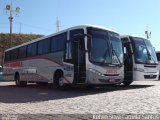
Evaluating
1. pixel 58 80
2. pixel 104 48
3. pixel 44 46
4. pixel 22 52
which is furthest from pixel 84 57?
pixel 22 52

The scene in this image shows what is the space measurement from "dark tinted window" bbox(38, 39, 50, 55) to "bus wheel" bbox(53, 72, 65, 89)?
2.06 meters

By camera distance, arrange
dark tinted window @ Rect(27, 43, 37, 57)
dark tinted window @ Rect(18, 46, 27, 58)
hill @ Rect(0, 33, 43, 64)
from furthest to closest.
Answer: hill @ Rect(0, 33, 43, 64) < dark tinted window @ Rect(18, 46, 27, 58) < dark tinted window @ Rect(27, 43, 37, 57)

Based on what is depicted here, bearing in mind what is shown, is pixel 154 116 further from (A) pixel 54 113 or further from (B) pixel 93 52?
(B) pixel 93 52

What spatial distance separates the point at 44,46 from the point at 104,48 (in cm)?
537

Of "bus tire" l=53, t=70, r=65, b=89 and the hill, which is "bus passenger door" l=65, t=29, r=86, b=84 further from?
the hill

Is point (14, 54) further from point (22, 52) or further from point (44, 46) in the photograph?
point (44, 46)

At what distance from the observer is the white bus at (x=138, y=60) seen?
773 inches

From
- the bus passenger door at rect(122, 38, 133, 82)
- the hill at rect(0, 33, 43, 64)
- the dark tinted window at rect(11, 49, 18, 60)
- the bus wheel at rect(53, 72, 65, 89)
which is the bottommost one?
the bus wheel at rect(53, 72, 65, 89)

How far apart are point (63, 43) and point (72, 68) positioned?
1946mm

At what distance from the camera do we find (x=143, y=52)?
792 inches

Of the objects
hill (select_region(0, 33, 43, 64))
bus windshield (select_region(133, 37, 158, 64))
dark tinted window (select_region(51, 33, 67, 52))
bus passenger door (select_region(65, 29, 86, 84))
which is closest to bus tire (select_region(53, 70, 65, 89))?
dark tinted window (select_region(51, 33, 67, 52))

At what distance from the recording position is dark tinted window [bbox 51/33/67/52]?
734 inches

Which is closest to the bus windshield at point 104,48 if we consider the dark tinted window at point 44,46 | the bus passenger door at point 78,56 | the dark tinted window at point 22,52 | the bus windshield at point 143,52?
the bus passenger door at point 78,56

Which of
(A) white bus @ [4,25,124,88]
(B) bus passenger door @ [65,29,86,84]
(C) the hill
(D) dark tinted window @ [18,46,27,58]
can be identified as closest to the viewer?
(A) white bus @ [4,25,124,88]
